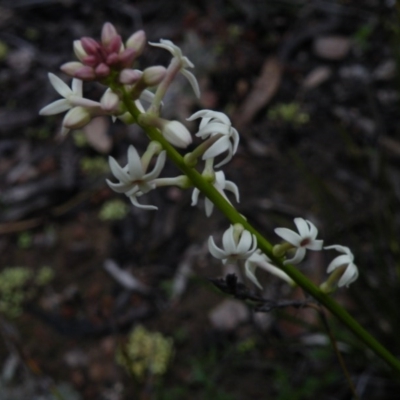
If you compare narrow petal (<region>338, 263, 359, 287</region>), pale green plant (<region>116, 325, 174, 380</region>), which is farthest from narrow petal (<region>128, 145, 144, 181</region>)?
pale green plant (<region>116, 325, 174, 380</region>)

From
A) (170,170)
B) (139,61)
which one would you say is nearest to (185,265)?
(170,170)

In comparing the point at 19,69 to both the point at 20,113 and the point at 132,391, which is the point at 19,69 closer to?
the point at 20,113

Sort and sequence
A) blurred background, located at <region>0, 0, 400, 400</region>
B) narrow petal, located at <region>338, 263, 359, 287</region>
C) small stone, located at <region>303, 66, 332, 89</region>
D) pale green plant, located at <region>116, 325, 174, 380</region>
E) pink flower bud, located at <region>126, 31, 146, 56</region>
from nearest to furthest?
pink flower bud, located at <region>126, 31, 146, 56</region>
narrow petal, located at <region>338, 263, 359, 287</region>
blurred background, located at <region>0, 0, 400, 400</region>
pale green plant, located at <region>116, 325, 174, 380</region>
small stone, located at <region>303, 66, 332, 89</region>

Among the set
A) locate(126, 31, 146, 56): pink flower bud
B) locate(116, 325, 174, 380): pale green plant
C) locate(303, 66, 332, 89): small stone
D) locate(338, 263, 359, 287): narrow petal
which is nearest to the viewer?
locate(126, 31, 146, 56): pink flower bud

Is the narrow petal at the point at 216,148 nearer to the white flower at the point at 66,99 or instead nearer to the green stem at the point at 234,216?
the green stem at the point at 234,216

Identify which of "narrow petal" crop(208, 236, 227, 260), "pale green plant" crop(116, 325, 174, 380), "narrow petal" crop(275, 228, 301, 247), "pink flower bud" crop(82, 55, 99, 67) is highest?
"pink flower bud" crop(82, 55, 99, 67)

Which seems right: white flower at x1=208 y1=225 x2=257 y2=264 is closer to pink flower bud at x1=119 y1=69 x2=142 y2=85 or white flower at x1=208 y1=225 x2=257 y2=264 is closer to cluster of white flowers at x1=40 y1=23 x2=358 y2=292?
cluster of white flowers at x1=40 y1=23 x2=358 y2=292

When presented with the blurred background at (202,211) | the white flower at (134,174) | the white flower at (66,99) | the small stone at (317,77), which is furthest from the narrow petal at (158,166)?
the small stone at (317,77)
